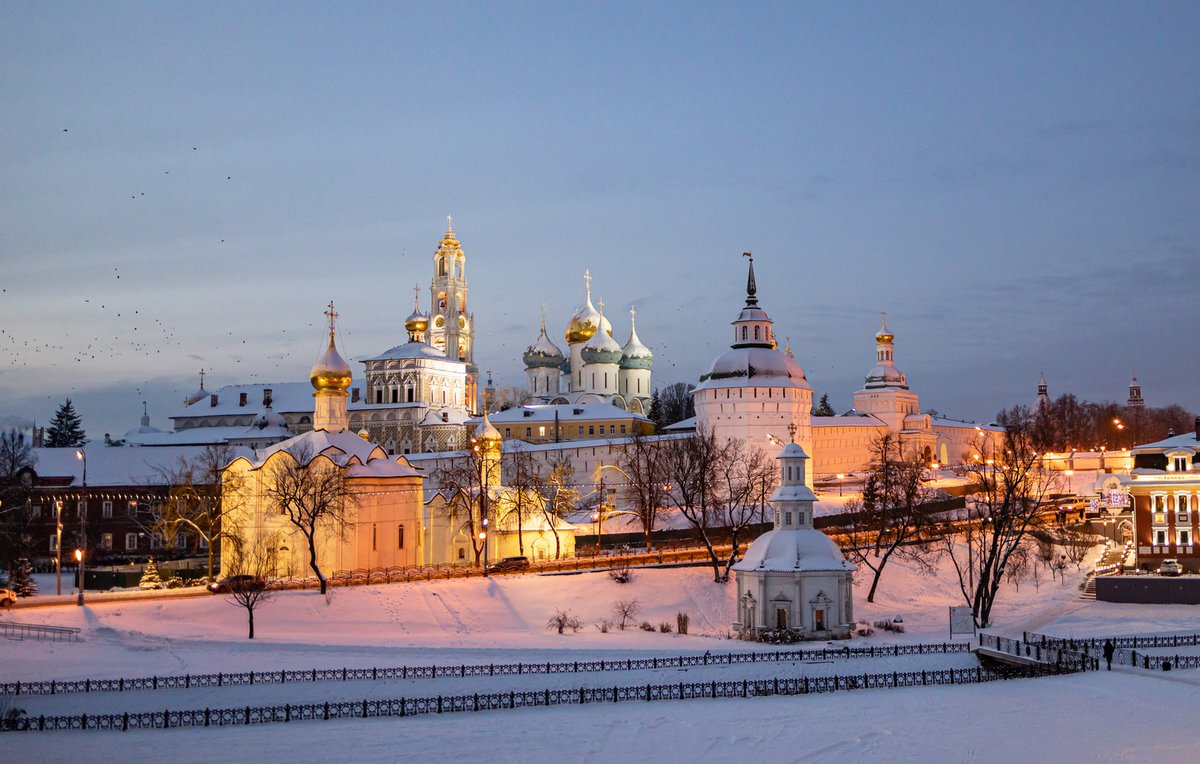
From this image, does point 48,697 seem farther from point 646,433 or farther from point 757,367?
point 646,433

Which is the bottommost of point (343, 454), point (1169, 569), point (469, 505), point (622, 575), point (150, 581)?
point (1169, 569)

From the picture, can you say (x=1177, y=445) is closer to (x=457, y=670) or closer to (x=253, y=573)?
(x=457, y=670)

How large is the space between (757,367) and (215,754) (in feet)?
155

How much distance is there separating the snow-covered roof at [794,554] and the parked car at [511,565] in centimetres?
955

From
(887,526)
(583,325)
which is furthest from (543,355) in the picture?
(887,526)

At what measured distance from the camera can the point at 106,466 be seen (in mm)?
65750

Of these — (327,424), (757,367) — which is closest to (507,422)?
(757,367)

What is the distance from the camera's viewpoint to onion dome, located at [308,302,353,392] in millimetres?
48625

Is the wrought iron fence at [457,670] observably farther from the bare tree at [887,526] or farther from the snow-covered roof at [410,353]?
the snow-covered roof at [410,353]

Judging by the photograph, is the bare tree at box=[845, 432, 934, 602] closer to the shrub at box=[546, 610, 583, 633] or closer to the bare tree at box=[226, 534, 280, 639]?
the shrub at box=[546, 610, 583, 633]

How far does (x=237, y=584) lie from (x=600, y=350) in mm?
66739

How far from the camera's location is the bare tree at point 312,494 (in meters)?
41.8

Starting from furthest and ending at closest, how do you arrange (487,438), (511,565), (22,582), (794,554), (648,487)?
(648,487), (487,438), (511,565), (22,582), (794,554)

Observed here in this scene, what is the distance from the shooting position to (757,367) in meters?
67.1
